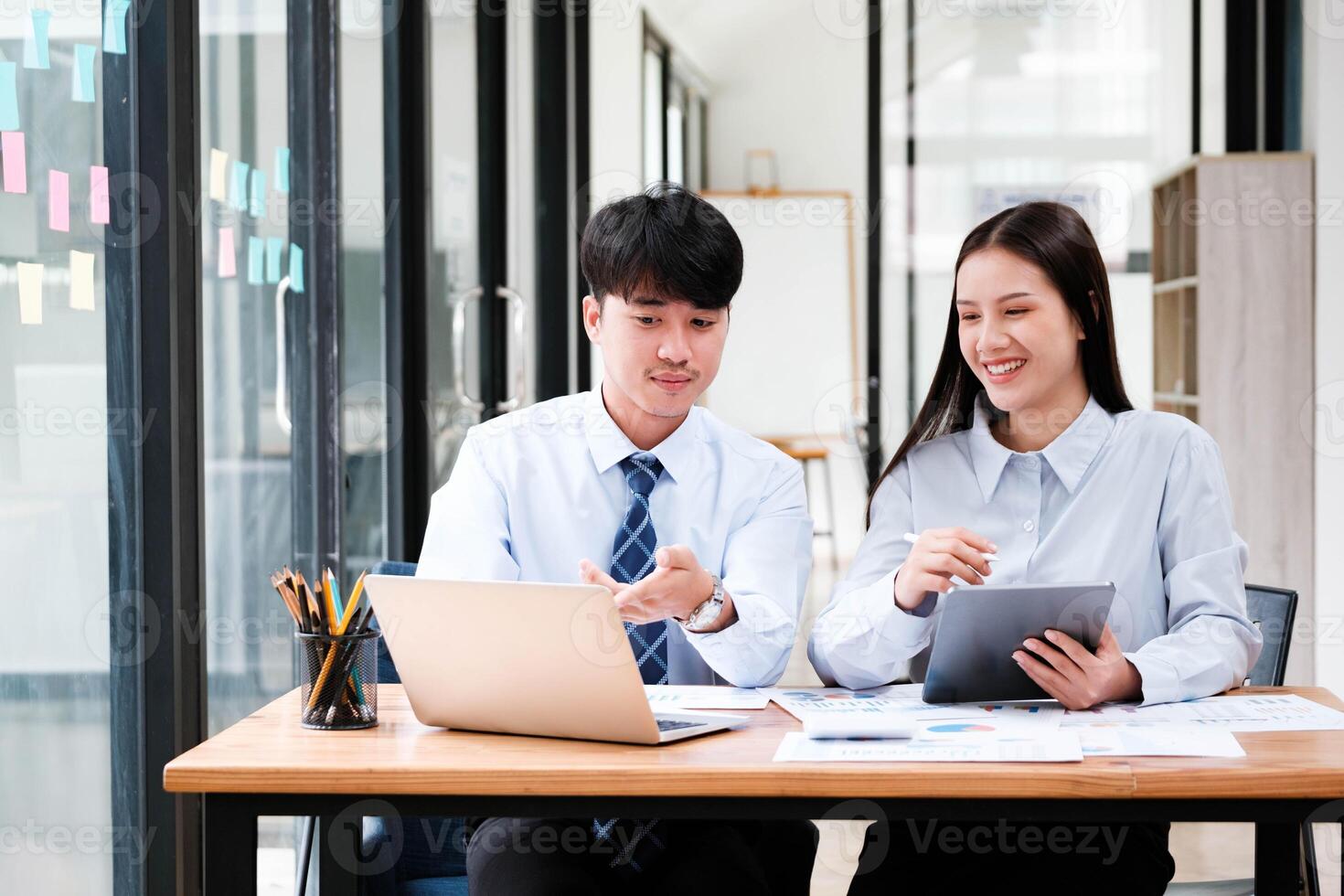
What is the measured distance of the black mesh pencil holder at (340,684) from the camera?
158 centimetres

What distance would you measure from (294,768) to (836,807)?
54cm

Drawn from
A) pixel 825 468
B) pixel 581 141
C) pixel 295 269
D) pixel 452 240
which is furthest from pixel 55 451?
pixel 825 468

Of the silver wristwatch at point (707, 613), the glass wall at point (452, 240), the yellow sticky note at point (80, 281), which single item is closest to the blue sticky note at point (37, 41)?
the yellow sticky note at point (80, 281)

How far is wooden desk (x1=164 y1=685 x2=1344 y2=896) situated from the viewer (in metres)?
1.32

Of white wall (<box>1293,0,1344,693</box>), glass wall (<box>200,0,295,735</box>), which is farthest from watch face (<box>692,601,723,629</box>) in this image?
white wall (<box>1293,0,1344,693</box>)

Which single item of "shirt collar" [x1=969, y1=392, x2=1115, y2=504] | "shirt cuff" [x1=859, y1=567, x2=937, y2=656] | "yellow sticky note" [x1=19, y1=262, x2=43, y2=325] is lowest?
"shirt cuff" [x1=859, y1=567, x2=937, y2=656]

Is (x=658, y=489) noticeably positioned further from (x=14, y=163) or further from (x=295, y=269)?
(x=295, y=269)

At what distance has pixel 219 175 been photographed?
2.49m

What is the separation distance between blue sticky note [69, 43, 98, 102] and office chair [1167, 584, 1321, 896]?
1829 mm

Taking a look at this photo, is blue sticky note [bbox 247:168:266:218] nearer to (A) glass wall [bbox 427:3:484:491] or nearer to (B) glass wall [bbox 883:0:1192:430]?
(A) glass wall [bbox 427:3:484:491]

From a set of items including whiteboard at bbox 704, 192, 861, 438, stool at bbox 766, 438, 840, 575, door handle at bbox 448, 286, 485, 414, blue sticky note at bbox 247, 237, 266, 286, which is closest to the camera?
blue sticky note at bbox 247, 237, 266, 286

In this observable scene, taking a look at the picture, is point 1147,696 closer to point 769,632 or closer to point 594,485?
point 769,632

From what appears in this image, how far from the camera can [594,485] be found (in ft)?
6.52

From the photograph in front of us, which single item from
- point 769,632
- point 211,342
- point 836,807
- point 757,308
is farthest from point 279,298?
point 757,308
